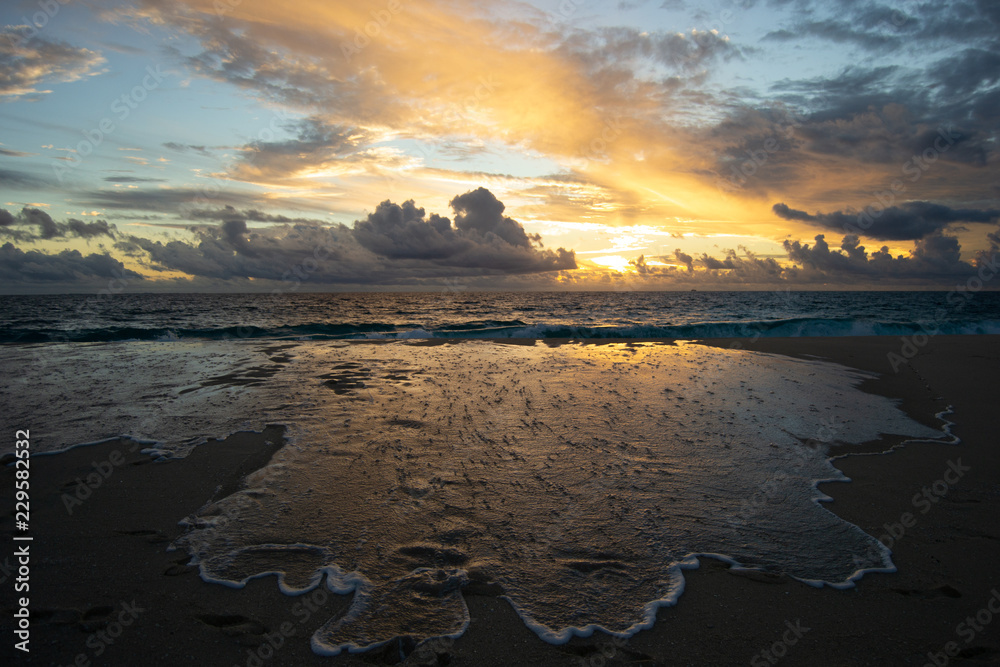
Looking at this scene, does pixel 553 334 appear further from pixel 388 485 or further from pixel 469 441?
pixel 388 485

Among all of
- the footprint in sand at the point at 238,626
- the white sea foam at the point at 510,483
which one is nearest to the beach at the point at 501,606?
the footprint in sand at the point at 238,626

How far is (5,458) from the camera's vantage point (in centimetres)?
632

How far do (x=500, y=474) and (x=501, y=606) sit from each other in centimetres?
240

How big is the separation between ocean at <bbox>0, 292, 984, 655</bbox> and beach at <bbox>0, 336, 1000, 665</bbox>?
160mm

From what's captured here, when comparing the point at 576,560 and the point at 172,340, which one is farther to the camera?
the point at 172,340

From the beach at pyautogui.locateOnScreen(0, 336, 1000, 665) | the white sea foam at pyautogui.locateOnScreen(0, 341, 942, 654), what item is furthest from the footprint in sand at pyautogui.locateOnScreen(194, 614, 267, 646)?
the white sea foam at pyautogui.locateOnScreen(0, 341, 942, 654)

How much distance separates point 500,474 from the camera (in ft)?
19.3

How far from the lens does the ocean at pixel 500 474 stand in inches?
149

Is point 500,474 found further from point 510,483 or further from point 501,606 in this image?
point 501,606

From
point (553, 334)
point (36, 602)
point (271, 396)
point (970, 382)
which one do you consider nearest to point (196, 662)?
point (36, 602)

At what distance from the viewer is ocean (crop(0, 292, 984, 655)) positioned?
378 cm

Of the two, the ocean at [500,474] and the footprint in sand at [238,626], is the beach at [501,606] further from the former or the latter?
the ocean at [500,474]

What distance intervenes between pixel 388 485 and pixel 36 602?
3.01 m

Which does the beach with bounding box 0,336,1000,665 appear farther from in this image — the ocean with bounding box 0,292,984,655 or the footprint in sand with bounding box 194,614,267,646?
the ocean with bounding box 0,292,984,655
